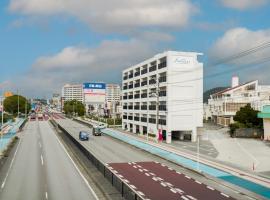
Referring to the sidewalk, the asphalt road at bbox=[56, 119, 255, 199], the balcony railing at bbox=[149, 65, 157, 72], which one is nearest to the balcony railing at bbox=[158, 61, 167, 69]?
the balcony railing at bbox=[149, 65, 157, 72]

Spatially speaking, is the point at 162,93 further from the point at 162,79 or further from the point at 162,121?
the point at 162,121

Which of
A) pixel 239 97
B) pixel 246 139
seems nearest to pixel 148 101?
pixel 246 139

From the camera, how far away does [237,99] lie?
4336 inches

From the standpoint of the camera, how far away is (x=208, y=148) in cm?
5675

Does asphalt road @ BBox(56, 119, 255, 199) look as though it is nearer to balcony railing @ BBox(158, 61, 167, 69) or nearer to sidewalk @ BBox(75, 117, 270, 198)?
sidewalk @ BBox(75, 117, 270, 198)

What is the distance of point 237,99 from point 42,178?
8418 cm

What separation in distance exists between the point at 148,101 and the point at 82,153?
34.3 metres

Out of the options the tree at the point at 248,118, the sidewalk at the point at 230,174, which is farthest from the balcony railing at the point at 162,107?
the tree at the point at 248,118

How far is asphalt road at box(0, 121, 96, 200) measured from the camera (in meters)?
27.5

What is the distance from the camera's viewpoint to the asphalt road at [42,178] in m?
27.5

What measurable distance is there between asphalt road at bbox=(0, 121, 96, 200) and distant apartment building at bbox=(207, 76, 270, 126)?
2593 inches

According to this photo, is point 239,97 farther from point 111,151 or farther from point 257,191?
point 257,191

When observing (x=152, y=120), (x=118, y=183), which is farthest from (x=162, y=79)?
(x=118, y=183)

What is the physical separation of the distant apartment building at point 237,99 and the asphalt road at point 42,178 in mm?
65851
